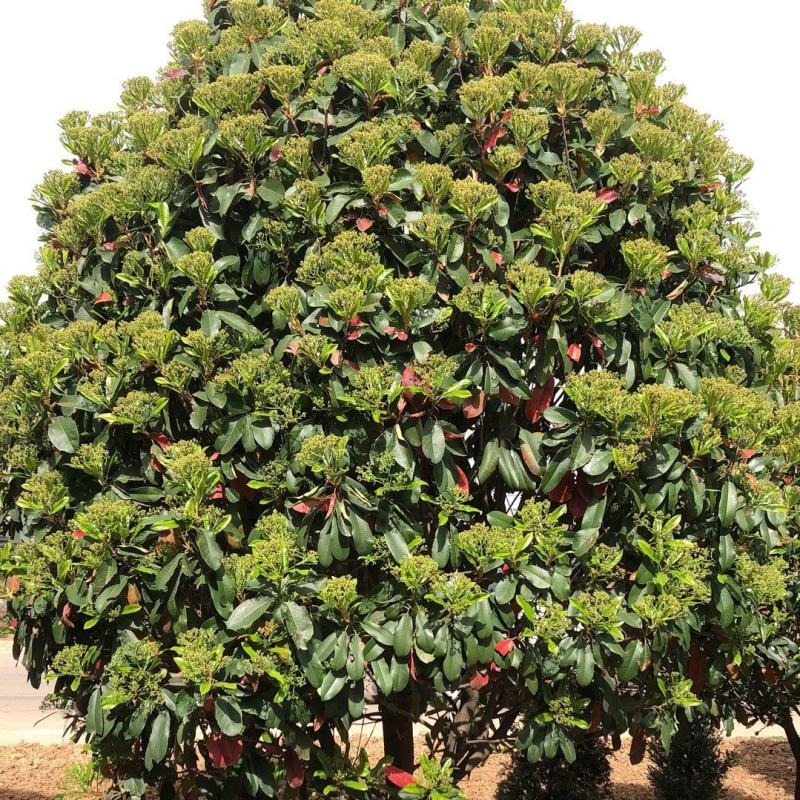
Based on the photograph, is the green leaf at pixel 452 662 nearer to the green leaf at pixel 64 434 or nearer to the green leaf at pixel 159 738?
the green leaf at pixel 159 738

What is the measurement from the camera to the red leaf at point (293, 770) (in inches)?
153

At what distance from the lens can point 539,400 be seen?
157 inches

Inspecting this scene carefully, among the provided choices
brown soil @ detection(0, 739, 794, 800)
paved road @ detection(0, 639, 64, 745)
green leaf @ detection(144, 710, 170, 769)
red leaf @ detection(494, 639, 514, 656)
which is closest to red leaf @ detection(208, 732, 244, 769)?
green leaf @ detection(144, 710, 170, 769)

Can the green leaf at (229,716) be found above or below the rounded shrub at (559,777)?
above

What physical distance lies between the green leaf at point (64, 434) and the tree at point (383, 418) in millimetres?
18

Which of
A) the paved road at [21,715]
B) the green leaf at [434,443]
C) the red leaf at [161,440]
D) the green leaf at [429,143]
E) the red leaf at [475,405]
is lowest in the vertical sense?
the paved road at [21,715]

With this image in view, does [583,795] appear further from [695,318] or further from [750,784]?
[695,318]

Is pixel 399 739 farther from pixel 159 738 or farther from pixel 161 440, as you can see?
pixel 161 440

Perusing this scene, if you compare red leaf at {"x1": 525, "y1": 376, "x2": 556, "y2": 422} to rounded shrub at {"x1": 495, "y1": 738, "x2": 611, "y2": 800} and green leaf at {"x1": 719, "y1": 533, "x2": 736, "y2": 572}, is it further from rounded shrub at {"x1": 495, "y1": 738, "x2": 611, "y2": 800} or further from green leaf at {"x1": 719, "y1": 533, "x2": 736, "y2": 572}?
rounded shrub at {"x1": 495, "y1": 738, "x2": 611, "y2": 800}

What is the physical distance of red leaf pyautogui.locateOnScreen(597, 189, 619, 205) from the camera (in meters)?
4.22

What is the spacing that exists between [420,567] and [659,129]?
232 centimetres

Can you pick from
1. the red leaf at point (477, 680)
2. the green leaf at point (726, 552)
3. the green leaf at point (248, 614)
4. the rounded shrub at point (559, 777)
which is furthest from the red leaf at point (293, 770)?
the rounded shrub at point (559, 777)

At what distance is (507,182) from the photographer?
4.30 metres

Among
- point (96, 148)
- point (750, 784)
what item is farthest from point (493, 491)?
point (750, 784)
